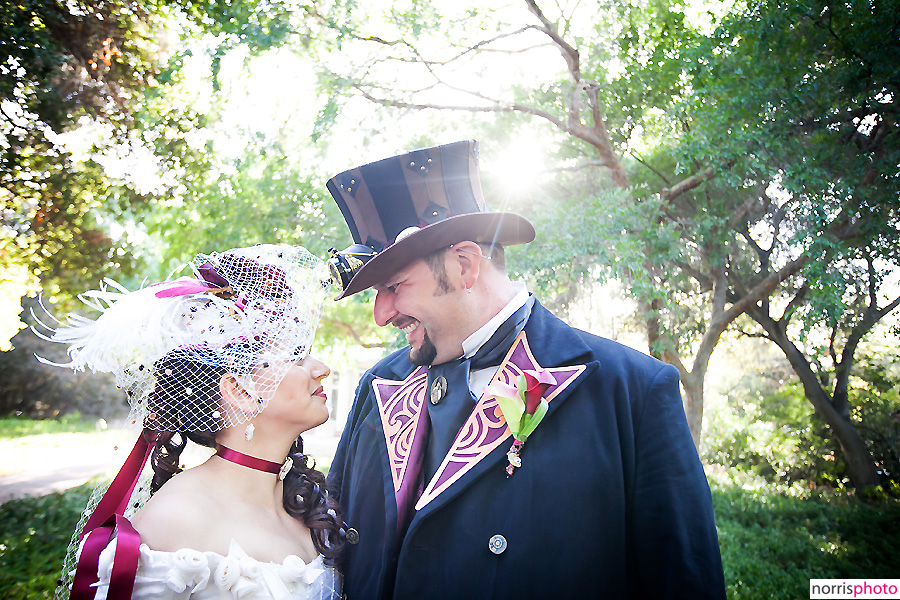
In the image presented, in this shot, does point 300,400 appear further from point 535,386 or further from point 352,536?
point 535,386

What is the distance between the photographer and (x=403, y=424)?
2.37 m

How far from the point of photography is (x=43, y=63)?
22.0ft

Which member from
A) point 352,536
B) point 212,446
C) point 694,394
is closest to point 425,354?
point 352,536

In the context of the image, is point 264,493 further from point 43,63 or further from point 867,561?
point 867,561

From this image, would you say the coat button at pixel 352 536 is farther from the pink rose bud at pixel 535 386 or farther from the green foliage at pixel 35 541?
the green foliage at pixel 35 541

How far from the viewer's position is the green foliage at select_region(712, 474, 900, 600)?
7754 millimetres

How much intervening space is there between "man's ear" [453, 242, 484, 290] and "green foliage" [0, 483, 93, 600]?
635cm

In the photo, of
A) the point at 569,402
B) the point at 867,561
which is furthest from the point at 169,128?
the point at 867,561

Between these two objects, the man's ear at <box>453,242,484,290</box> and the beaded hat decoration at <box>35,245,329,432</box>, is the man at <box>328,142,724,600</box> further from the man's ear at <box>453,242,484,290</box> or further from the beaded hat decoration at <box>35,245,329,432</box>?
the beaded hat decoration at <box>35,245,329,432</box>

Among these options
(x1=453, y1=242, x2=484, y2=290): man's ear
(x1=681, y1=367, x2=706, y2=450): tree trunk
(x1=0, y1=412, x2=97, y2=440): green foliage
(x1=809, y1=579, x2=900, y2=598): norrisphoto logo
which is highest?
(x1=681, y1=367, x2=706, y2=450): tree trunk

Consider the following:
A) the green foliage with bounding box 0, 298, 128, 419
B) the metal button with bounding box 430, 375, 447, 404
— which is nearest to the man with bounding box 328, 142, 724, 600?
the metal button with bounding box 430, 375, 447, 404

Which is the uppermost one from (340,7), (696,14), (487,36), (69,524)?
(696,14)

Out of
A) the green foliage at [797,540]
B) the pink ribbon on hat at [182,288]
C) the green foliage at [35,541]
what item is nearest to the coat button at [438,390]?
the pink ribbon on hat at [182,288]

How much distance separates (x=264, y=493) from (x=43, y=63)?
6.96m
